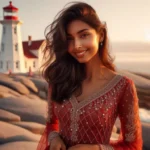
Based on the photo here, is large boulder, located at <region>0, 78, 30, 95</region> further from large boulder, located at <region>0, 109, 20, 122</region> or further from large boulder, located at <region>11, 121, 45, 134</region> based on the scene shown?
large boulder, located at <region>11, 121, 45, 134</region>

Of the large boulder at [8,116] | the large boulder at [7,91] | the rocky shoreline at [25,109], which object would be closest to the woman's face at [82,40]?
the rocky shoreline at [25,109]

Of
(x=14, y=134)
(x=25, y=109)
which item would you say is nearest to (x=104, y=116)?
(x=14, y=134)

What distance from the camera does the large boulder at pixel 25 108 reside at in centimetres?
344

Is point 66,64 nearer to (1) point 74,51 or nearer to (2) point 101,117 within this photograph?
(1) point 74,51

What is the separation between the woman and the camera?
Result: 938 millimetres

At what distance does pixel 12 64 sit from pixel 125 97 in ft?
16.2

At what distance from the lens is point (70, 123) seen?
37.7 inches

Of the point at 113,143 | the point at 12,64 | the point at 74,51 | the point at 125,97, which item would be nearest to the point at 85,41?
the point at 74,51

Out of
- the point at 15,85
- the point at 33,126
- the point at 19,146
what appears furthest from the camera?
the point at 15,85

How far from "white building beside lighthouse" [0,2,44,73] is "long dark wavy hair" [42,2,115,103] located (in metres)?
4.46

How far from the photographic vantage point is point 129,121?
3.14ft

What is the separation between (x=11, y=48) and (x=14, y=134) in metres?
3.28

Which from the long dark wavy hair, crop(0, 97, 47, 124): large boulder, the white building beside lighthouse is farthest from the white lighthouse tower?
the long dark wavy hair

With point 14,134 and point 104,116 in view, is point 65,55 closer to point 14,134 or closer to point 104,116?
point 104,116
